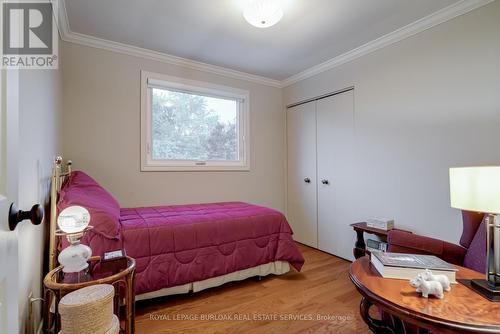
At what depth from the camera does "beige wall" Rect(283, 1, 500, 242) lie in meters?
1.97

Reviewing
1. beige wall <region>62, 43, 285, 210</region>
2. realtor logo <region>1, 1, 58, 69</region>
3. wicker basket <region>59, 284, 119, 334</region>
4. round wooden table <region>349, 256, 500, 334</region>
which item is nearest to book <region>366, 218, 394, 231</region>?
round wooden table <region>349, 256, 500, 334</region>

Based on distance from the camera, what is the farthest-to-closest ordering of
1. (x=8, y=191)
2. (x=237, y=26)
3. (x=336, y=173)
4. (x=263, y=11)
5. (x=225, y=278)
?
1. (x=336, y=173)
2. (x=237, y=26)
3. (x=225, y=278)
4. (x=263, y=11)
5. (x=8, y=191)

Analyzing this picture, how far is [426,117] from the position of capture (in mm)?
2314

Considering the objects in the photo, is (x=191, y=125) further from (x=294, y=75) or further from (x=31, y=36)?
(x=31, y=36)

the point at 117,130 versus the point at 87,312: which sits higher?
the point at 117,130

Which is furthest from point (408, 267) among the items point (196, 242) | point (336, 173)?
point (336, 173)

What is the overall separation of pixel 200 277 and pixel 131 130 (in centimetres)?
181

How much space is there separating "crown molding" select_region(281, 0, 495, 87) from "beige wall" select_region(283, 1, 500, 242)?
50mm

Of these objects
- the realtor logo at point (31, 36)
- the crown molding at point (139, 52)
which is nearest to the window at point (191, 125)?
Answer: the crown molding at point (139, 52)

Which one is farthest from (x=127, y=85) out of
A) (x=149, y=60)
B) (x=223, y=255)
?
(x=223, y=255)

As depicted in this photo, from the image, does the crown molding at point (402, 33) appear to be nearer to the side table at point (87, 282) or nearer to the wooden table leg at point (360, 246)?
the wooden table leg at point (360, 246)

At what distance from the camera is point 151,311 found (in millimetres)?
1984

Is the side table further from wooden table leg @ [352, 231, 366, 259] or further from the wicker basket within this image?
wooden table leg @ [352, 231, 366, 259]

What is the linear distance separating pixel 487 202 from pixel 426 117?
1.63 metres
